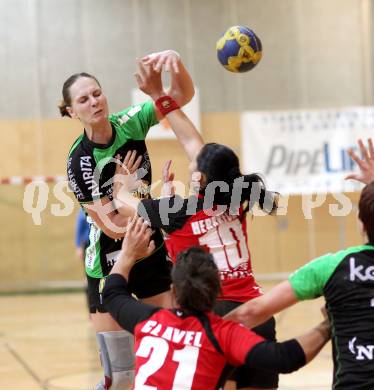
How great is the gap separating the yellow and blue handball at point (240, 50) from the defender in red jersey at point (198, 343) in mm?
1994

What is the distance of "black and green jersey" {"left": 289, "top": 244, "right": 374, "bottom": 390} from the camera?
9.16 ft

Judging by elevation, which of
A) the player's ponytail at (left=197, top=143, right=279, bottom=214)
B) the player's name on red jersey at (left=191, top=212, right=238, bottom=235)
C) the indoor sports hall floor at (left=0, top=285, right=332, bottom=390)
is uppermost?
the player's ponytail at (left=197, top=143, right=279, bottom=214)

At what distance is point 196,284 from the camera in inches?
113

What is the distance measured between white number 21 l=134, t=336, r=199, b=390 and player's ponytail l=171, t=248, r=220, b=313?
0.51 feet

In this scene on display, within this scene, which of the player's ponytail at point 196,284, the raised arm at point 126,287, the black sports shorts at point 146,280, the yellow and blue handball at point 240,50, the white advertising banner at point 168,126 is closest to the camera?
the player's ponytail at point 196,284

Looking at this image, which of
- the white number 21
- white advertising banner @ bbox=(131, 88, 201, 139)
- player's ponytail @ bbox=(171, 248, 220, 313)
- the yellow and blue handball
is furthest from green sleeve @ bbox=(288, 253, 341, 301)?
white advertising banner @ bbox=(131, 88, 201, 139)

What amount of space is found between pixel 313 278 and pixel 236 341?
0.35 metres

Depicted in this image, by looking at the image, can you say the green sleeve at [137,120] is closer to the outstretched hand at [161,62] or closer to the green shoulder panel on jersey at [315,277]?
the outstretched hand at [161,62]

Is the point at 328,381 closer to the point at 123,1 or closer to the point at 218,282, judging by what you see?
the point at 218,282

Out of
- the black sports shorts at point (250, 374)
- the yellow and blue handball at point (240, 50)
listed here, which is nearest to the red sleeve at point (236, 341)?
the black sports shorts at point (250, 374)

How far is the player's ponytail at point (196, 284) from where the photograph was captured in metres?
2.89

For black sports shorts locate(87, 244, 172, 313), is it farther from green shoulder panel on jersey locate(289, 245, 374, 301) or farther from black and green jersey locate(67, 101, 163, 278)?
green shoulder panel on jersey locate(289, 245, 374, 301)

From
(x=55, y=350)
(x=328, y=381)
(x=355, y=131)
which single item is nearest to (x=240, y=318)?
(x=328, y=381)

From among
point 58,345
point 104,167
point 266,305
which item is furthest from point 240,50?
point 58,345
